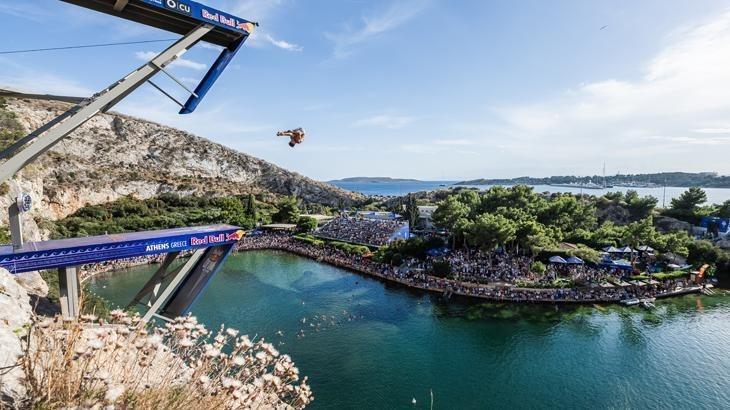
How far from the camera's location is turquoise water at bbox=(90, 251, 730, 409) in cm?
1556

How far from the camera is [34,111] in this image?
69.3 metres

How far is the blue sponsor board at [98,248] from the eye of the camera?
8477mm

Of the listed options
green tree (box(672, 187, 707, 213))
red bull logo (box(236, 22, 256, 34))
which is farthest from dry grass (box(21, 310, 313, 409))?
green tree (box(672, 187, 707, 213))

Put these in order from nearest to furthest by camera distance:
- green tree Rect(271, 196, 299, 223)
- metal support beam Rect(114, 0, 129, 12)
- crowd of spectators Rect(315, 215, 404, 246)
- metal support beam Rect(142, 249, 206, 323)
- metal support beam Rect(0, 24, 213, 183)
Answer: metal support beam Rect(0, 24, 213, 183), metal support beam Rect(114, 0, 129, 12), metal support beam Rect(142, 249, 206, 323), crowd of spectators Rect(315, 215, 404, 246), green tree Rect(271, 196, 299, 223)

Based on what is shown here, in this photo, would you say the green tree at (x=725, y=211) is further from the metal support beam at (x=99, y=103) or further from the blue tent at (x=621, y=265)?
the metal support beam at (x=99, y=103)

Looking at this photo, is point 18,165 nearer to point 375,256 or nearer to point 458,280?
point 458,280

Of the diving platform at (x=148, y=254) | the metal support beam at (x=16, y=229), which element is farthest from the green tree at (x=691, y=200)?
the metal support beam at (x=16, y=229)

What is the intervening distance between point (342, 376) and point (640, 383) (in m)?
14.5

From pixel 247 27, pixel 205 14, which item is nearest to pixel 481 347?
pixel 247 27

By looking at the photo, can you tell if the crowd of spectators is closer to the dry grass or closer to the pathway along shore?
the pathway along shore

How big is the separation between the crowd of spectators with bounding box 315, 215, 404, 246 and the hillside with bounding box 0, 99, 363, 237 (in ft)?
114

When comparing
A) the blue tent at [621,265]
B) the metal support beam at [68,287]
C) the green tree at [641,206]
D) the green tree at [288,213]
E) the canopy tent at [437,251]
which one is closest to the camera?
the metal support beam at [68,287]

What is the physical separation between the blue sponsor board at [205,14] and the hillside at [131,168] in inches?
1404

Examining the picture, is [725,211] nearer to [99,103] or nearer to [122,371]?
[122,371]
